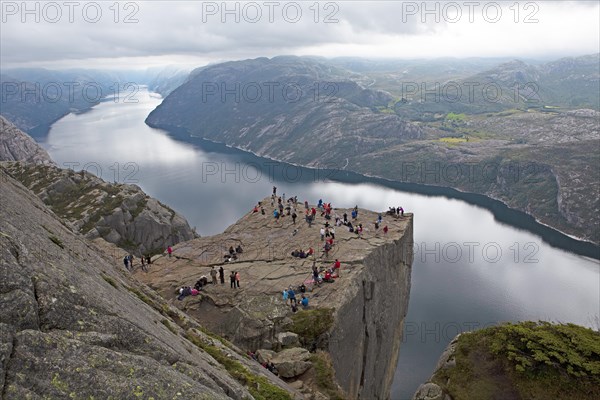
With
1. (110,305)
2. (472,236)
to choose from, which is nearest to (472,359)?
(110,305)

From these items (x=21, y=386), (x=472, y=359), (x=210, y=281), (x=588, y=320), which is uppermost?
(x=21, y=386)

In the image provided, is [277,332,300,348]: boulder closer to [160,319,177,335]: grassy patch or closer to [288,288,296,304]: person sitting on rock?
[288,288,296,304]: person sitting on rock

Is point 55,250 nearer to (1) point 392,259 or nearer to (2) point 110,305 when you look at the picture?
(2) point 110,305

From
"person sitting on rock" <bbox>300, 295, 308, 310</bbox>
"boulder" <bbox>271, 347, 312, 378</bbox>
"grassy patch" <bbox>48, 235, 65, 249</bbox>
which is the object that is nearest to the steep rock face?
"person sitting on rock" <bbox>300, 295, 308, 310</bbox>

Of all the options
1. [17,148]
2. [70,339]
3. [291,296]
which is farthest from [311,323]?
[17,148]

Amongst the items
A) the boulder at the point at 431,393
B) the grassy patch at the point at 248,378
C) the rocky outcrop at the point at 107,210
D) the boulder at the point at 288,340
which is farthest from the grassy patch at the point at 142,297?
the rocky outcrop at the point at 107,210

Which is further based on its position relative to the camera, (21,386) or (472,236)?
(472,236)

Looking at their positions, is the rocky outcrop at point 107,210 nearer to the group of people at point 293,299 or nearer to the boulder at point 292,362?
the group of people at point 293,299
